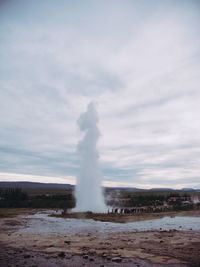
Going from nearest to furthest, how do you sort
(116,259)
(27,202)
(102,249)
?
(116,259) < (102,249) < (27,202)

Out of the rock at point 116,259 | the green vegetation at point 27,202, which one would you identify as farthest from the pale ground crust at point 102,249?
the green vegetation at point 27,202

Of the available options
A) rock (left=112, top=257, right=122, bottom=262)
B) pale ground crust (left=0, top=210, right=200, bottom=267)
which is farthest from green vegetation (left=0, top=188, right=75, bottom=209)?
rock (left=112, top=257, right=122, bottom=262)

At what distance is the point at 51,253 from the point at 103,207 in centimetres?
3365

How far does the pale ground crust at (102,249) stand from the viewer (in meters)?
15.5

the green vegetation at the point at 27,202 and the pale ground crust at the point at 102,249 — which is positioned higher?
the green vegetation at the point at 27,202

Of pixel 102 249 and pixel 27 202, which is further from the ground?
pixel 27 202

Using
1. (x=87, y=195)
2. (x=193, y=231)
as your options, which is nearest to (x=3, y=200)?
(x=87, y=195)

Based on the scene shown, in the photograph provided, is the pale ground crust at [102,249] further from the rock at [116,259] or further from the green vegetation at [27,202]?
the green vegetation at [27,202]

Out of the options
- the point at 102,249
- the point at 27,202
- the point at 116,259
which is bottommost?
the point at 116,259

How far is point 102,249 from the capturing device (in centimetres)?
1847

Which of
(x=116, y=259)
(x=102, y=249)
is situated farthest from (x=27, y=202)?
(x=116, y=259)

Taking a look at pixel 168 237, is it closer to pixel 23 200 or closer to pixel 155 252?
pixel 155 252

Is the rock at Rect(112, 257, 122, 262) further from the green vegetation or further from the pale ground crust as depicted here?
the green vegetation

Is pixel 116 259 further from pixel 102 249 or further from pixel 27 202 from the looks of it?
pixel 27 202
